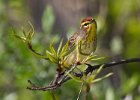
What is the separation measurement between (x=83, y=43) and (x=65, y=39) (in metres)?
2.34

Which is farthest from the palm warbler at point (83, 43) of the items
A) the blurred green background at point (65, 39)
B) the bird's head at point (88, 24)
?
the blurred green background at point (65, 39)

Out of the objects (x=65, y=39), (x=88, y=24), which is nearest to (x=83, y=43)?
(x=88, y=24)

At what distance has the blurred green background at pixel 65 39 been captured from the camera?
3396mm

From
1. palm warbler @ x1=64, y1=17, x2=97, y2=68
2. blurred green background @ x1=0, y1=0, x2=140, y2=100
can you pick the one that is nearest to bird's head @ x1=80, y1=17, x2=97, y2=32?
palm warbler @ x1=64, y1=17, x2=97, y2=68

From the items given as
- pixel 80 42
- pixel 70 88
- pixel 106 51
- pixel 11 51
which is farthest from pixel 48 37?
pixel 80 42

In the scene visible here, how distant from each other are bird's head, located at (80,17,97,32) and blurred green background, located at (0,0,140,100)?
175mm

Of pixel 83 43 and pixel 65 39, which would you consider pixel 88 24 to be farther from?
pixel 65 39

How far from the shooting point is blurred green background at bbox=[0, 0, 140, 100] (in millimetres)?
3396

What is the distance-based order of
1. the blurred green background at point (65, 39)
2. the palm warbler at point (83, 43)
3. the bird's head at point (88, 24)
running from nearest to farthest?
the palm warbler at point (83, 43) < the bird's head at point (88, 24) < the blurred green background at point (65, 39)

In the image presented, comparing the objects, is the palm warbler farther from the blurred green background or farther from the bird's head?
the blurred green background

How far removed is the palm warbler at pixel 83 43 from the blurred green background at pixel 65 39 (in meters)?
0.18

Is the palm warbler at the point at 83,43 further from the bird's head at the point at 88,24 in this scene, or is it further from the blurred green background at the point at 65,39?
the blurred green background at the point at 65,39

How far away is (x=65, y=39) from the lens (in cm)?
418

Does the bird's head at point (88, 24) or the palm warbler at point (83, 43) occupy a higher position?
the bird's head at point (88, 24)
